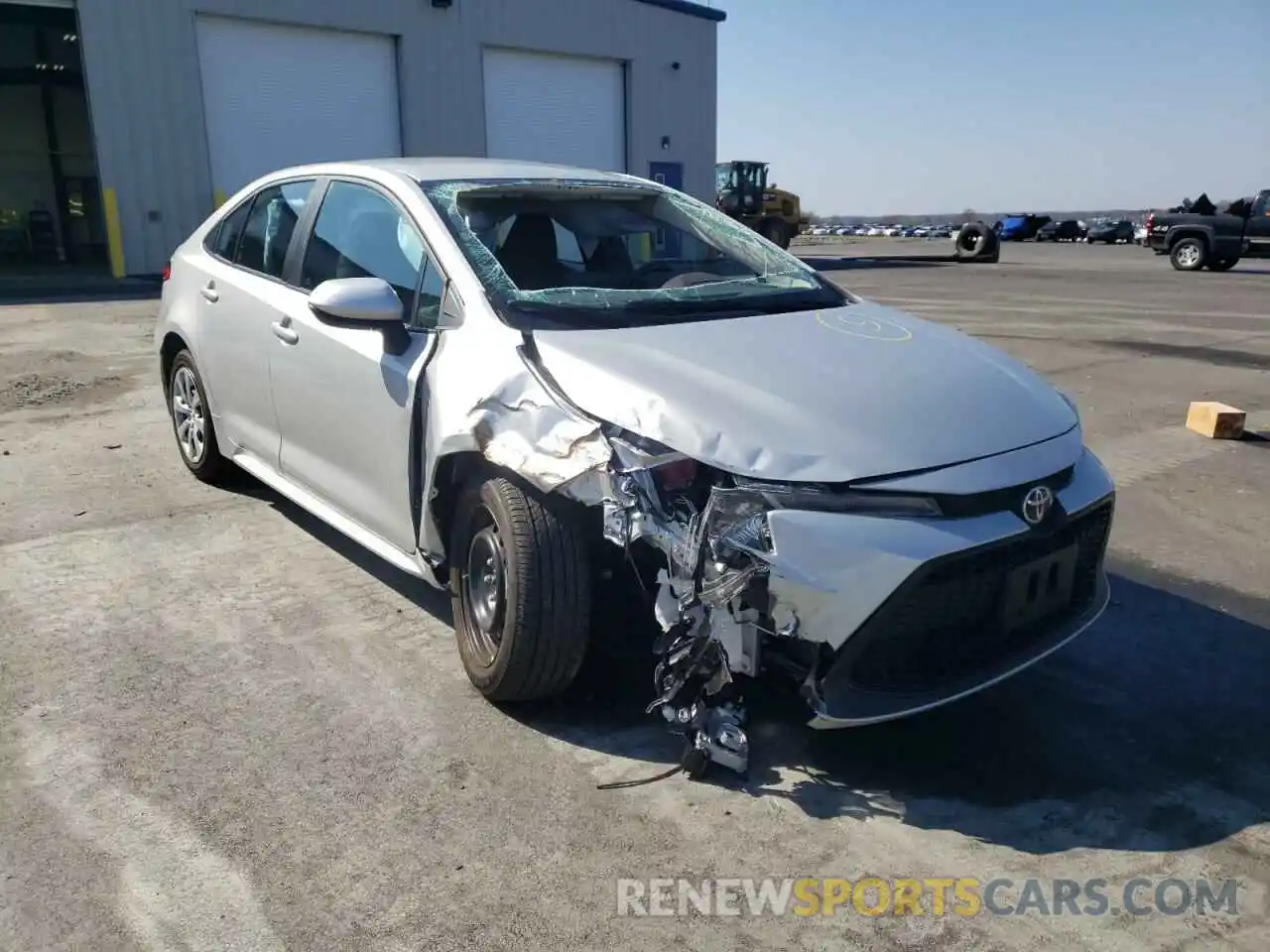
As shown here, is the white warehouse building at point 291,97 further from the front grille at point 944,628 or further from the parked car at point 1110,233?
the parked car at point 1110,233

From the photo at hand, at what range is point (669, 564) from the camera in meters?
2.63

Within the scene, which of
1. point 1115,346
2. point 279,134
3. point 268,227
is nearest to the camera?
point 268,227

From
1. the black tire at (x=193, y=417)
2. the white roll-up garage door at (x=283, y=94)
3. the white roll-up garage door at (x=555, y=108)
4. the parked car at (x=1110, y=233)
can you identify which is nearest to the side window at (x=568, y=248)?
the black tire at (x=193, y=417)

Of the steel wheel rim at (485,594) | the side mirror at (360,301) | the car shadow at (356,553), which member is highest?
the side mirror at (360,301)

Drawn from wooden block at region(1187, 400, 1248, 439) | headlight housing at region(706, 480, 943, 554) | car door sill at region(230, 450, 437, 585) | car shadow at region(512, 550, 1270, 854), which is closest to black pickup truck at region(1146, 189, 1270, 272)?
wooden block at region(1187, 400, 1248, 439)

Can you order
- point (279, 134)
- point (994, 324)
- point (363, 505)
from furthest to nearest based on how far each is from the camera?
point (279, 134) < point (994, 324) < point (363, 505)

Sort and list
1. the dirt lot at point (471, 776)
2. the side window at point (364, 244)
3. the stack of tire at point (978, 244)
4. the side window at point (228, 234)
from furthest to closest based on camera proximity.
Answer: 1. the stack of tire at point (978, 244)
2. the side window at point (228, 234)
3. the side window at point (364, 244)
4. the dirt lot at point (471, 776)

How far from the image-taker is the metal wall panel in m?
18.8

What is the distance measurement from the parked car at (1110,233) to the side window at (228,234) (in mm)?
43634

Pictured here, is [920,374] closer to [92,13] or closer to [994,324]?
[994,324]

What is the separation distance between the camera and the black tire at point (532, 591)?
2824 millimetres

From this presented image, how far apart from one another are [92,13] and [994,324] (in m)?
16.6

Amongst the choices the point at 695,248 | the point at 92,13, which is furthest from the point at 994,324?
the point at 92,13

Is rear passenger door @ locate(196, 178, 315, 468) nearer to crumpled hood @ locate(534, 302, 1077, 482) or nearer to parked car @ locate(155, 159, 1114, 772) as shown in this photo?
parked car @ locate(155, 159, 1114, 772)
